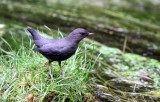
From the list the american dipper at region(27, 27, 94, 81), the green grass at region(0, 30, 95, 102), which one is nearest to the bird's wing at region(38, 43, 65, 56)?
the american dipper at region(27, 27, 94, 81)

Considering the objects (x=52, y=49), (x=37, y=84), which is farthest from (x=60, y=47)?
(x=37, y=84)

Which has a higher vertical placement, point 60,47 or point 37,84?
point 60,47

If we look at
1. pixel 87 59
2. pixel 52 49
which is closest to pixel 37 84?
pixel 52 49

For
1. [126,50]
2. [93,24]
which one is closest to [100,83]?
[126,50]

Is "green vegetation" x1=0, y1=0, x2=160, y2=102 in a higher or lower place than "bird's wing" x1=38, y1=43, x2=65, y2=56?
lower

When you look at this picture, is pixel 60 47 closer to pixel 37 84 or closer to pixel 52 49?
pixel 52 49

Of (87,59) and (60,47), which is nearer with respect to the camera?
(60,47)

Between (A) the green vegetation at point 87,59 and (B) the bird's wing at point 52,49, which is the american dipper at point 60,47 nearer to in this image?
(B) the bird's wing at point 52,49

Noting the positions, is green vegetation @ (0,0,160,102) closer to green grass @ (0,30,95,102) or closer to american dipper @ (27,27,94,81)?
green grass @ (0,30,95,102)

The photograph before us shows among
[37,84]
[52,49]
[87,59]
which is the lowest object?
[87,59]

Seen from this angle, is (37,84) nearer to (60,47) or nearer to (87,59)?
(60,47)

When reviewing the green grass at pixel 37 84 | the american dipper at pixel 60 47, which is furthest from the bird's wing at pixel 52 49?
the green grass at pixel 37 84

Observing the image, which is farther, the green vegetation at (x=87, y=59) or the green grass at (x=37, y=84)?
the green vegetation at (x=87, y=59)
